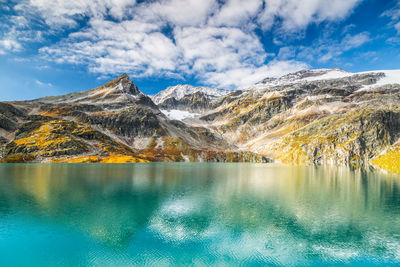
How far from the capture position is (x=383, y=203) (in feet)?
156

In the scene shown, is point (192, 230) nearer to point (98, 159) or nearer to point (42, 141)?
point (98, 159)

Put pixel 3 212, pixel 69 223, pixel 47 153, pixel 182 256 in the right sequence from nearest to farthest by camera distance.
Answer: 1. pixel 182 256
2. pixel 69 223
3. pixel 3 212
4. pixel 47 153

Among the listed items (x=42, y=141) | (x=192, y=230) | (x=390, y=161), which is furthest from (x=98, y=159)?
(x=390, y=161)

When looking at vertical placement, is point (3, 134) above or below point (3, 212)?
above

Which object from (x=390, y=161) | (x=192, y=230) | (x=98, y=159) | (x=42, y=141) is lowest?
(x=98, y=159)

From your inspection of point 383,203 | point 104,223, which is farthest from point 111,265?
point 383,203

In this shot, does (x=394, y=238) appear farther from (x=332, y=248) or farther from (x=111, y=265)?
(x=111, y=265)

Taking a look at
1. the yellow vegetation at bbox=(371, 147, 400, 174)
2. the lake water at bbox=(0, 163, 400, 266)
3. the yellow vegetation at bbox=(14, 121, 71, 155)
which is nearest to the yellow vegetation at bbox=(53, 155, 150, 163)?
the yellow vegetation at bbox=(14, 121, 71, 155)

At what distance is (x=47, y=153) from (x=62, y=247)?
188m

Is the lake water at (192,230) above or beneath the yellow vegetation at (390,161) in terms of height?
beneath

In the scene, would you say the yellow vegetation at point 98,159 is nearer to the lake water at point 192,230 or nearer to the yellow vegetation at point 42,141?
the yellow vegetation at point 42,141

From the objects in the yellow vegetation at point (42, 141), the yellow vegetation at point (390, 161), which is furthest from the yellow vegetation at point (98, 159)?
the yellow vegetation at point (390, 161)

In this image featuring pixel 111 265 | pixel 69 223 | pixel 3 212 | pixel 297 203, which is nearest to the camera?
pixel 111 265

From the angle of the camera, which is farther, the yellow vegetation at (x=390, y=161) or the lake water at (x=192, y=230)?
the yellow vegetation at (x=390, y=161)
